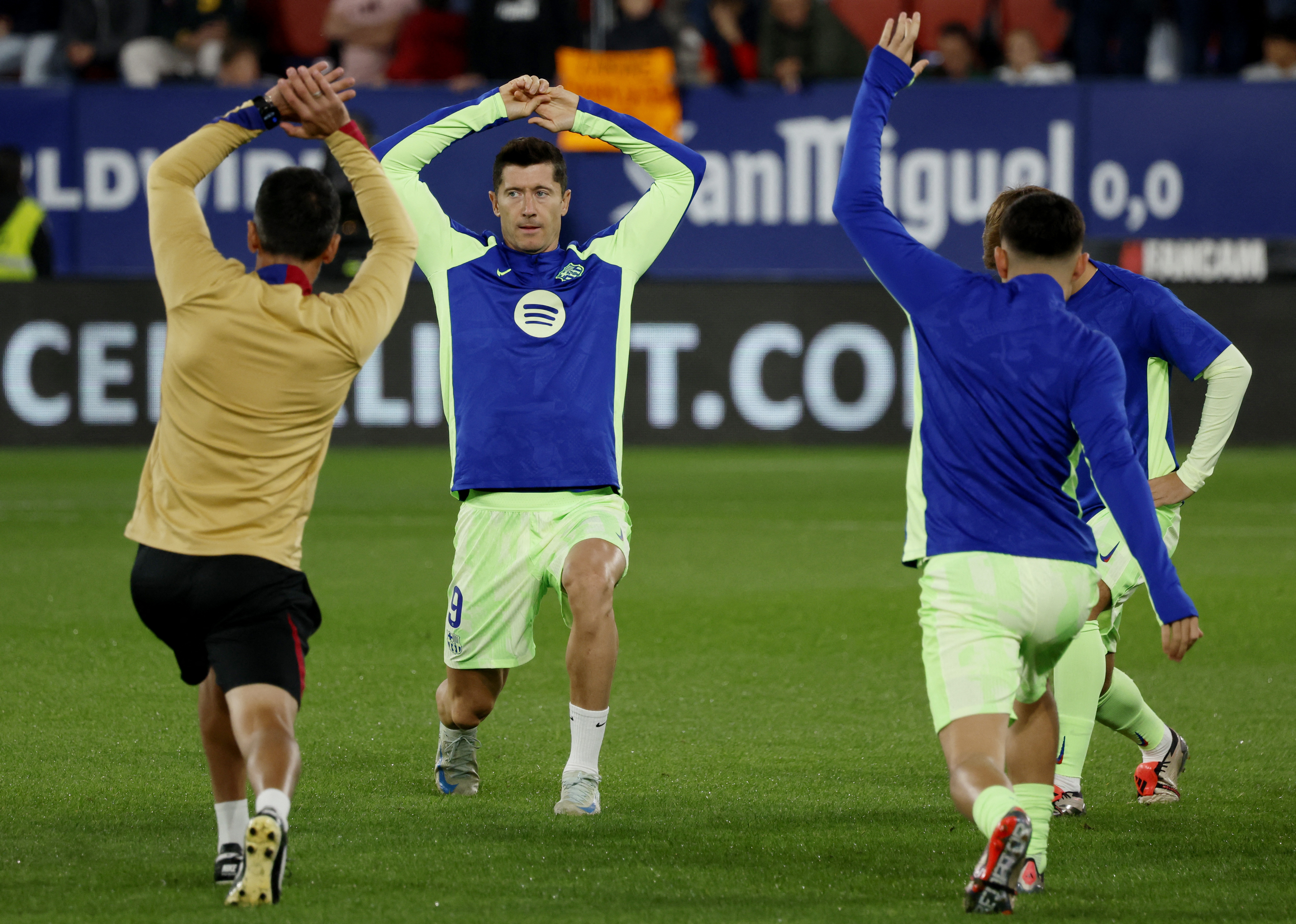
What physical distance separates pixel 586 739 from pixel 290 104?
209 centimetres

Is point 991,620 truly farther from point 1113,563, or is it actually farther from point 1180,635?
point 1113,563

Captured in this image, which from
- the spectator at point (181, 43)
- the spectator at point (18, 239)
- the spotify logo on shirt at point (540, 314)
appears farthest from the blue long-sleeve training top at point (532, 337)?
the spectator at point (181, 43)

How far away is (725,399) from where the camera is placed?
17.0 m

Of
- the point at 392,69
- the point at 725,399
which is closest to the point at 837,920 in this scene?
the point at 725,399

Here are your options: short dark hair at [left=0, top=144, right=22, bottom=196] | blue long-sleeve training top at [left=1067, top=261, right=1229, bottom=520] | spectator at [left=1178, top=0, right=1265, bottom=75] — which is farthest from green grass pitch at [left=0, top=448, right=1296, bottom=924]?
spectator at [left=1178, top=0, right=1265, bottom=75]

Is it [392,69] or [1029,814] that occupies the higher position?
[392,69]

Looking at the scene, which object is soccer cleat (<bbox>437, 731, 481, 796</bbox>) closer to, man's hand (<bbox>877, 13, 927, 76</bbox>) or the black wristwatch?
the black wristwatch

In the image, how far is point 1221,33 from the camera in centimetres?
1947

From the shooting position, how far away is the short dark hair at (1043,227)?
4.30m

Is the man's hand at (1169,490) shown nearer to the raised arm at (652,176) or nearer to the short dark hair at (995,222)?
the short dark hair at (995,222)

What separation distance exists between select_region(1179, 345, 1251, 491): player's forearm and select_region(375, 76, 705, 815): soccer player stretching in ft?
5.75

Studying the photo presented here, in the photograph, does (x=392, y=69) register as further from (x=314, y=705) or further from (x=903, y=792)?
(x=903, y=792)

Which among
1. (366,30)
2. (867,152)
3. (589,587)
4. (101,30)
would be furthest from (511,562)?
(101,30)

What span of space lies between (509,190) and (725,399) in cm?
1136
